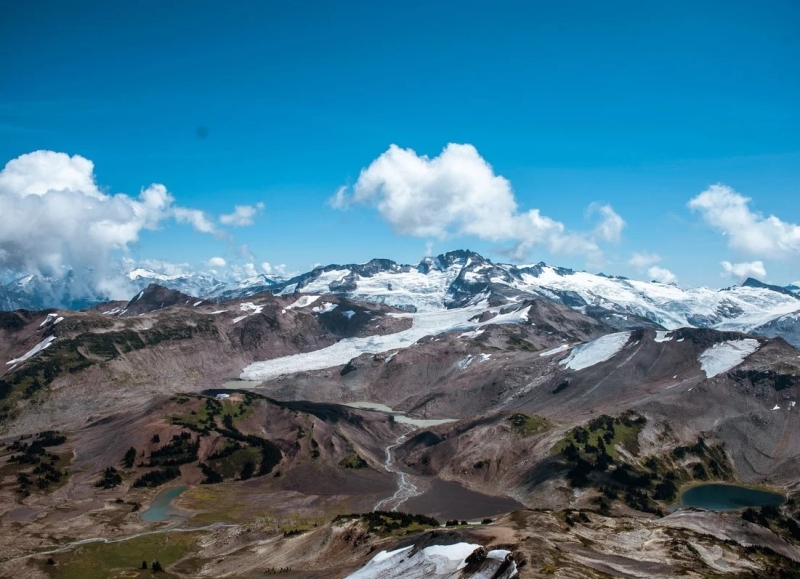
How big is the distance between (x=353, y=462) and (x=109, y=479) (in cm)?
6720

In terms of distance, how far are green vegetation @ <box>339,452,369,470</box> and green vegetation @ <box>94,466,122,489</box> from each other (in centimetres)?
6164

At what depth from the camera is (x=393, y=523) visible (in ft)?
328

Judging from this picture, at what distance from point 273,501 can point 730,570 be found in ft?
364

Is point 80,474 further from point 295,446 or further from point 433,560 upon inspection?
point 433,560

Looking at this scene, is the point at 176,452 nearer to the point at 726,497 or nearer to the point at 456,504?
the point at 456,504

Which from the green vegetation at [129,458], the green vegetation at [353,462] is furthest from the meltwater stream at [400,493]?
the green vegetation at [129,458]

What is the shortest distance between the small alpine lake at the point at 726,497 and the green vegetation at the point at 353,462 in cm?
8770

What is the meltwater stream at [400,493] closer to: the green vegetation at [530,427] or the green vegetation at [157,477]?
the green vegetation at [530,427]

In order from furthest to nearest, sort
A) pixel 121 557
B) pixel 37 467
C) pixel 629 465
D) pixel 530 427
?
pixel 530 427, pixel 37 467, pixel 629 465, pixel 121 557

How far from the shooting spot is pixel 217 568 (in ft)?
334

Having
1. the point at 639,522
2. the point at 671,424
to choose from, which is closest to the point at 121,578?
the point at 639,522

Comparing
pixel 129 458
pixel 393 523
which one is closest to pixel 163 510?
pixel 129 458

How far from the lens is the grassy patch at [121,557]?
101375mm

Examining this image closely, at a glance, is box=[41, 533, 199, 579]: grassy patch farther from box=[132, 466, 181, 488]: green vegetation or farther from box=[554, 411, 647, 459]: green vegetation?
box=[554, 411, 647, 459]: green vegetation
